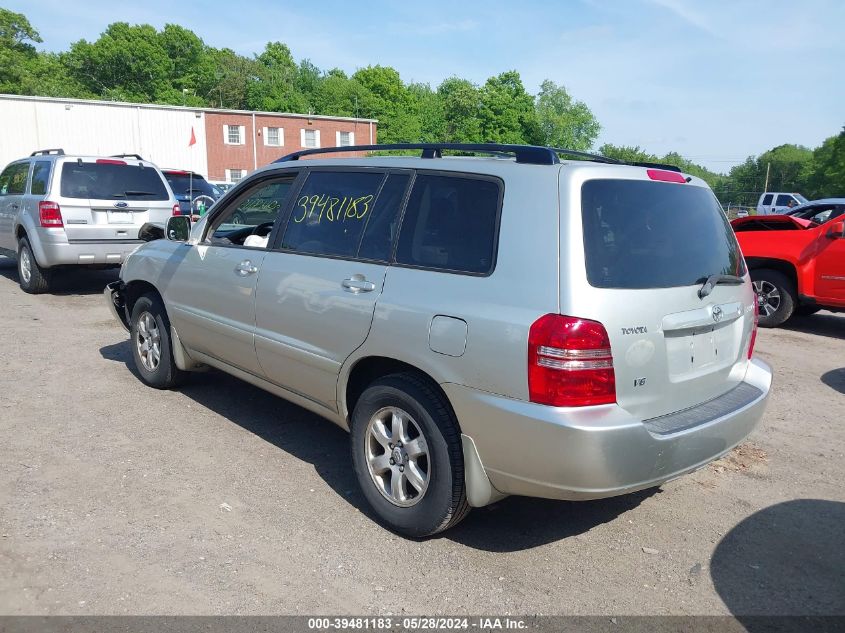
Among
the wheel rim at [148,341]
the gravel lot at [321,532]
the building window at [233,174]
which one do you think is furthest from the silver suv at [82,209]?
the building window at [233,174]

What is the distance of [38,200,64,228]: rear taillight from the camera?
9.10m

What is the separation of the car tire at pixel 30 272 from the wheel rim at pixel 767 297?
9.65 meters

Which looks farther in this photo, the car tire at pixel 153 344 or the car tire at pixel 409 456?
the car tire at pixel 153 344

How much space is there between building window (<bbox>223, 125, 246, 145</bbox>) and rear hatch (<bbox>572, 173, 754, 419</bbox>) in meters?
44.2

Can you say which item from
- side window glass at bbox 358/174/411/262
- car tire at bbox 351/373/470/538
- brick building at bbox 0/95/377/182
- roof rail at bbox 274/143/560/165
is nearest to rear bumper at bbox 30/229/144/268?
roof rail at bbox 274/143/560/165

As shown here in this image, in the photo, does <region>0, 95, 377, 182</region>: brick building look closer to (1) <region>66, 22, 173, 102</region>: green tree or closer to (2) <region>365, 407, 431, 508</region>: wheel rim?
(2) <region>365, 407, 431, 508</region>: wheel rim

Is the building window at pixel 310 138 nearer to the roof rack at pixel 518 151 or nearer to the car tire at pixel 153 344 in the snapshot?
the car tire at pixel 153 344

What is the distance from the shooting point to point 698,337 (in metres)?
3.19

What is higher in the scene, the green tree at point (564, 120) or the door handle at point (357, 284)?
the green tree at point (564, 120)

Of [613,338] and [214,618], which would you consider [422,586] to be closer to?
[214,618]

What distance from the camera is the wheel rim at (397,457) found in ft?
10.9

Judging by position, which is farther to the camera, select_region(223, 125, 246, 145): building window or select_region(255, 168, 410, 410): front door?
select_region(223, 125, 246, 145): building window

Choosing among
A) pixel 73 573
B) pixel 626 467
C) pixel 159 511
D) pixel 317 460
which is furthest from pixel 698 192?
pixel 73 573

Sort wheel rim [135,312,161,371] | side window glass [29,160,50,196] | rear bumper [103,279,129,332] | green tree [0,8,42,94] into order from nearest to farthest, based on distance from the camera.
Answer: wheel rim [135,312,161,371]
rear bumper [103,279,129,332]
side window glass [29,160,50,196]
green tree [0,8,42,94]
